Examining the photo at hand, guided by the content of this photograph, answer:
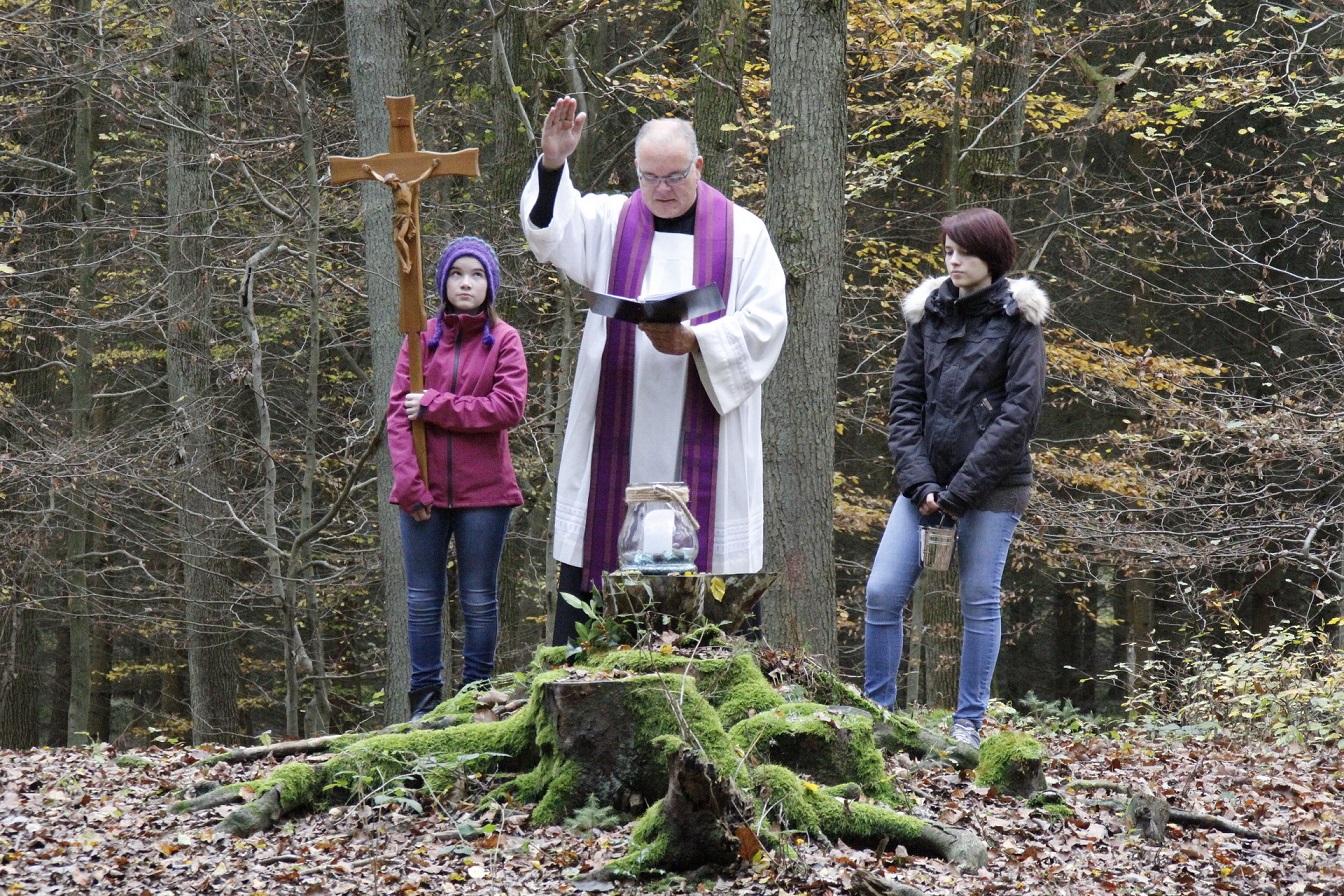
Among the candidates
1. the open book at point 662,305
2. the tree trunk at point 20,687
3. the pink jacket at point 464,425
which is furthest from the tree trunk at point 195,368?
the open book at point 662,305

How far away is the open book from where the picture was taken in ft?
16.0

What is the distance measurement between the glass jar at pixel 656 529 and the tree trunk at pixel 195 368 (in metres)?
7.75

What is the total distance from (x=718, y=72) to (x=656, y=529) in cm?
635

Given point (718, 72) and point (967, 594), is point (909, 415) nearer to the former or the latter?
point (967, 594)

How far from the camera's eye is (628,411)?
231 inches

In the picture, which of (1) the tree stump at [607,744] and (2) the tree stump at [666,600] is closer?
(1) the tree stump at [607,744]

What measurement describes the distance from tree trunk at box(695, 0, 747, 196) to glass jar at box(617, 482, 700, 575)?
600 cm

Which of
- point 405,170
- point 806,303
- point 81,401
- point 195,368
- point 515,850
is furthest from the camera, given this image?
point 81,401

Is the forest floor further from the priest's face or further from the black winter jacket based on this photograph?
the priest's face

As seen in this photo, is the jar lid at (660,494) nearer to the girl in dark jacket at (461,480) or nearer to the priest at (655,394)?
the priest at (655,394)

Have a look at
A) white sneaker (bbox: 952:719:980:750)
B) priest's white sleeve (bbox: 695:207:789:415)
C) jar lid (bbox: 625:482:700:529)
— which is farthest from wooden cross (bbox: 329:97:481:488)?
white sneaker (bbox: 952:719:980:750)

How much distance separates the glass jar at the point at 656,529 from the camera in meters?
5.00

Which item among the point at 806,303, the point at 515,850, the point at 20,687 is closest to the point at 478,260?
the point at 515,850

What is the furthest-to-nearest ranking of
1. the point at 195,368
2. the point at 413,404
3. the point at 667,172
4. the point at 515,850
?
the point at 195,368 < the point at 413,404 < the point at 667,172 < the point at 515,850
